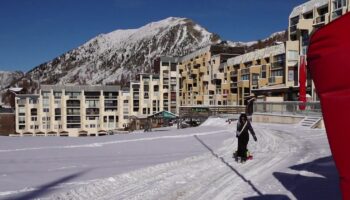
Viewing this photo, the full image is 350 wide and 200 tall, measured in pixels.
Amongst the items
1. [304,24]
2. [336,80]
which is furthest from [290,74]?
[336,80]

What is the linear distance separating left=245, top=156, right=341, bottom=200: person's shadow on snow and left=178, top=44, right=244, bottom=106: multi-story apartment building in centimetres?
5176

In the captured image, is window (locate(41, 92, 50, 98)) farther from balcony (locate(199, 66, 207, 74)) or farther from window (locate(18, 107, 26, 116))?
balcony (locate(199, 66, 207, 74))

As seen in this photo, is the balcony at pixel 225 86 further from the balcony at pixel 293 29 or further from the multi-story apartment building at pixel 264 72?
the balcony at pixel 293 29

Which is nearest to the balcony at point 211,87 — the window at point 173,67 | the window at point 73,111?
the window at point 173,67

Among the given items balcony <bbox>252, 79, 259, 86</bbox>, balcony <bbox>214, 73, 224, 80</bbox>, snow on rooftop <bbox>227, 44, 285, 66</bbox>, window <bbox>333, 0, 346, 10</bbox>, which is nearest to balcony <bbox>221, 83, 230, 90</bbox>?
balcony <bbox>214, 73, 224, 80</bbox>

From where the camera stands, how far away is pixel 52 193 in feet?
23.0

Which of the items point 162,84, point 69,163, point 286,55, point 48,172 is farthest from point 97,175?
point 162,84

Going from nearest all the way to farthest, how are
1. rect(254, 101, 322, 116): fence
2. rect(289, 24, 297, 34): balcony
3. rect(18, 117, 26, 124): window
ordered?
rect(254, 101, 322, 116): fence, rect(289, 24, 297, 34): balcony, rect(18, 117, 26, 124): window

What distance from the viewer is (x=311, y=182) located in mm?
7680

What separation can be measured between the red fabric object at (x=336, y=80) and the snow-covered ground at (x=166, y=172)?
4352 mm

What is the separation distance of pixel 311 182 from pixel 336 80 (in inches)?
231

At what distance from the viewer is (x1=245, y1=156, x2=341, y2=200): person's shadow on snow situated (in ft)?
22.0

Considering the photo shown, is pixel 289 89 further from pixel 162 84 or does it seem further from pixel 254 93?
pixel 162 84

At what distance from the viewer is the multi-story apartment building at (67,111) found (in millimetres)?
73750
